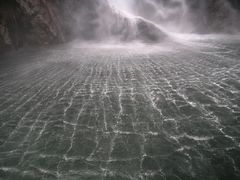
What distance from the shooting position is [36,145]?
569 centimetres

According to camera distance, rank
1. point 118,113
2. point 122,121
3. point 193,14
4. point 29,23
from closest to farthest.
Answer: point 122,121, point 118,113, point 29,23, point 193,14

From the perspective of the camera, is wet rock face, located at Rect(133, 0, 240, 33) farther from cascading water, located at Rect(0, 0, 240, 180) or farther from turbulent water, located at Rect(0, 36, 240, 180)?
turbulent water, located at Rect(0, 36, 240, 180)

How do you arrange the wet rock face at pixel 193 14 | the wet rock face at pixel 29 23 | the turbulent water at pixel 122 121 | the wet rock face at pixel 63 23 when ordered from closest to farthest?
1. the turbulent water at pixel 122 121
2. the wet rock face at pixel 29 23
3. the wet rock face at pixel 63 23
4. the wet rock face at pixel 193 14

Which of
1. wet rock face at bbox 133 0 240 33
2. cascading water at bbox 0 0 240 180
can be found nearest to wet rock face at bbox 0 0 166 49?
cascading water at bbox 0 0 240 180

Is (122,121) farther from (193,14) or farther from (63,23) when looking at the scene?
(193,14)

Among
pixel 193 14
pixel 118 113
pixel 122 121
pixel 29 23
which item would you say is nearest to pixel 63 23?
pixel 29 23

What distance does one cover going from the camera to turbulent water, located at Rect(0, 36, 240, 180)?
4887 mm

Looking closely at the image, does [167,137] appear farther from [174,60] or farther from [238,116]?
[174,60]

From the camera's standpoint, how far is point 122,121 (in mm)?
6664

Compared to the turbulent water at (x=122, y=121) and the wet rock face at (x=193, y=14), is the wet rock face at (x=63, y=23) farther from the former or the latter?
the wet rock face at (x=193, y=14)

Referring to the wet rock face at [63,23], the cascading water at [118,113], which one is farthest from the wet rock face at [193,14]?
the cascading water at [118,113]

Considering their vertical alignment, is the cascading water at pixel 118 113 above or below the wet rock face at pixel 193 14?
below

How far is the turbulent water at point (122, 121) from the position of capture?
4887mm

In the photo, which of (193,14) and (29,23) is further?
(193,14)
